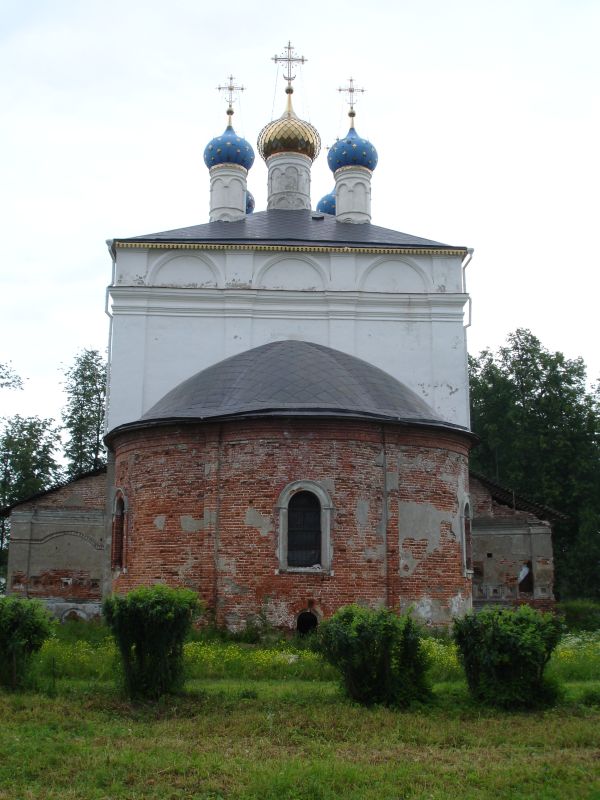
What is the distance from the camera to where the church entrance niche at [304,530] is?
1203cm

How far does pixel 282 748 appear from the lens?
6527 mm

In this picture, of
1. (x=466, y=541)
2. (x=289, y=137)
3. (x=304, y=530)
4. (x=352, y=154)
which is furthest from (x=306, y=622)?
(x=289, y=137)

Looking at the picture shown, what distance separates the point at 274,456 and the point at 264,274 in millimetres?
8432

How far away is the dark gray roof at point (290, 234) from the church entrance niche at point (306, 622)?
992 cm

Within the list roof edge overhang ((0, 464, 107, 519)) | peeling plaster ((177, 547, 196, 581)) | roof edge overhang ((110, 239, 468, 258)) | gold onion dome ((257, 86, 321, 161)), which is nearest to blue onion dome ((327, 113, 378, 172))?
gold onion dome ((257, 86, 321, 161))

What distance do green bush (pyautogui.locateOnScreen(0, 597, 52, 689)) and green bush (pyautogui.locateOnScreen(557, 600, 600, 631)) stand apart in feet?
39.8

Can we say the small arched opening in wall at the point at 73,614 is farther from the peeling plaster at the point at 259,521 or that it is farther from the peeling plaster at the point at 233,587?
the peeling plaster at the point at 259,521

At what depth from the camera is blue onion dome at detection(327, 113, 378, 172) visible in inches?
936

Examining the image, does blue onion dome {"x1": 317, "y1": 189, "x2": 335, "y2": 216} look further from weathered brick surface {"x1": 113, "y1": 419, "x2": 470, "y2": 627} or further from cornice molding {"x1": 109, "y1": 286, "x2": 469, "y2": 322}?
weathered brick surface {"x1": 113, "y1": 419, "x2": 470, "y2": 627}

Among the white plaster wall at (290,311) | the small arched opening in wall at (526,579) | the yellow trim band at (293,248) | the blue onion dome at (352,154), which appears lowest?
the small arched opening in wall at (526,579)

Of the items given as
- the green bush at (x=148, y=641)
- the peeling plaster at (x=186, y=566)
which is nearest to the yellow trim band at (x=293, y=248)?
the peeling plaster at (x=186, y=566)

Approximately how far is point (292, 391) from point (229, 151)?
1326 centimetres

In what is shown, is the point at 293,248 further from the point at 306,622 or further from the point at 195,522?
the point at 306,622

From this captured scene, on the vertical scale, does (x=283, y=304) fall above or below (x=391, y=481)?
above
